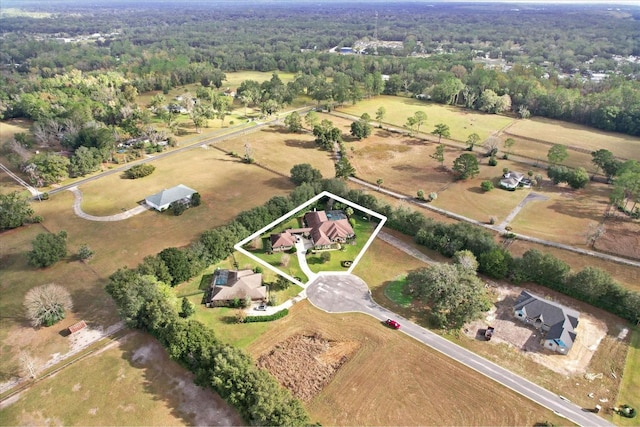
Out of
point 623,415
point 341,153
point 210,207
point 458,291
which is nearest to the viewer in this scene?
point 623,415

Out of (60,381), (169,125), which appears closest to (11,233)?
(60,381)

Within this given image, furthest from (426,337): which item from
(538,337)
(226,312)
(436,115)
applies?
(436,115)

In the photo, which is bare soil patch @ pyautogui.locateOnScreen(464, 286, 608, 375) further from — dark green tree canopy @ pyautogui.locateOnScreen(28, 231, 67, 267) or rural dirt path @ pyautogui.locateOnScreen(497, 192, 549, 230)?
dark green tree canopy @ pyautogui.locateOnScreen(28, 231, 67, 267)

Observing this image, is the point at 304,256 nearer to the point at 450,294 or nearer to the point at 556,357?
the point at 450,294

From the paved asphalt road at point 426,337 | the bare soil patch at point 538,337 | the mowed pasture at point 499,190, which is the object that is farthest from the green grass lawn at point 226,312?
the mowed pasture at point 499,190

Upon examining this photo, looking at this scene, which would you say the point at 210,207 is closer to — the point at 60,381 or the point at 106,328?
the point at 106,328

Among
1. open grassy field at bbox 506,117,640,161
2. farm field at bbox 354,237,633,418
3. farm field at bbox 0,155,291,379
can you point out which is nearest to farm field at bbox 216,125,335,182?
farm field at bbox 0,155,291,379
